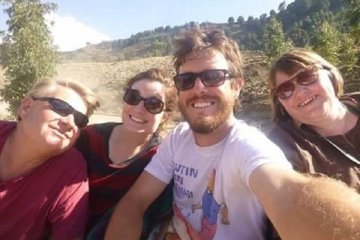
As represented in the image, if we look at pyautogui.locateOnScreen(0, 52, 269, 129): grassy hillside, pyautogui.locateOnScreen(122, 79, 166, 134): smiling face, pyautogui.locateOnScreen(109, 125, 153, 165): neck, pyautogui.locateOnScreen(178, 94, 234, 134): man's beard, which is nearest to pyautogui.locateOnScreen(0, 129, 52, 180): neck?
pyautogui.locateOnScreen(109, 125, 153, 165): neck

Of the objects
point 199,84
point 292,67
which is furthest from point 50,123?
point 292,67

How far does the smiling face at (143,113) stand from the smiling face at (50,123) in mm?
441

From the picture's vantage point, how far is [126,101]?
10.8ft

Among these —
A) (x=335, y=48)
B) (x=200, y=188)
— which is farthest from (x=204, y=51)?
(x=335, y=48)

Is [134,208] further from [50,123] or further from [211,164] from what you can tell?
[50,123]

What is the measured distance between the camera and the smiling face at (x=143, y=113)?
3155 mm

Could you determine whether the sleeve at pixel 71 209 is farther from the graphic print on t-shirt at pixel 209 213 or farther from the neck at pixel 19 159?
the graphic print on t-shirt at pixel 209 213

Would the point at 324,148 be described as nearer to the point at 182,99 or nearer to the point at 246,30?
the point at 182,99

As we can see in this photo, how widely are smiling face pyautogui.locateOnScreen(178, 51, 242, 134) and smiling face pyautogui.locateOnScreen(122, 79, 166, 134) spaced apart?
55 cm

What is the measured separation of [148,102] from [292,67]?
3.48 feet

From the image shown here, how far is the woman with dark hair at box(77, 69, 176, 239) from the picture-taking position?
2.82m

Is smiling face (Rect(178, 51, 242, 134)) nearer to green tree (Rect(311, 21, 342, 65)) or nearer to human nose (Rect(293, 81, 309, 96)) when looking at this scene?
human nose (Rect(293, 81, 309, 96))

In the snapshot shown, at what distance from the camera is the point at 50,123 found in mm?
2627

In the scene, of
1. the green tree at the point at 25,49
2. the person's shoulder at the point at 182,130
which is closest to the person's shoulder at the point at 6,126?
the person's shoulder at the point at 182,130
